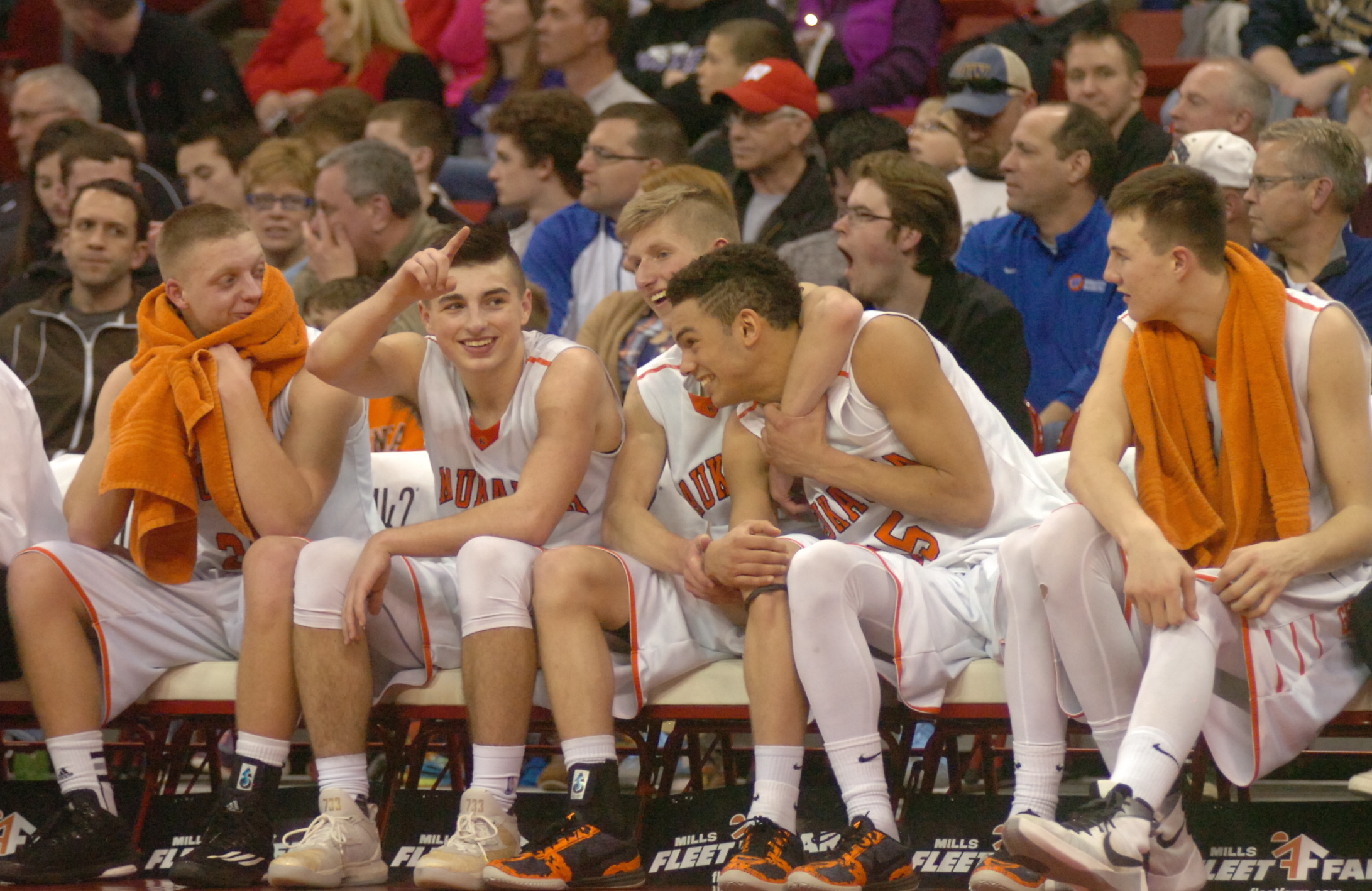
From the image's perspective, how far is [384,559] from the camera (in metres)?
3.55

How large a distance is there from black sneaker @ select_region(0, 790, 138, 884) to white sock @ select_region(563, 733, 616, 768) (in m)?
1.03

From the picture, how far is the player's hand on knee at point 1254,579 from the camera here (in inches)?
122

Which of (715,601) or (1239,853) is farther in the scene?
(715,601)

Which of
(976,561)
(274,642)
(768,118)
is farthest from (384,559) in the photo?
(768,118)

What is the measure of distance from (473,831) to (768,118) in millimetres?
3136

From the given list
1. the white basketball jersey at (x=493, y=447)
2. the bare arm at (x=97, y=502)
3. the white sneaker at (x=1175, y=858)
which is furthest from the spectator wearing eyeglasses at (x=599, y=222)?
the white sneaker at (x=1175, y=858)

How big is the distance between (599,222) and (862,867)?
308 cm

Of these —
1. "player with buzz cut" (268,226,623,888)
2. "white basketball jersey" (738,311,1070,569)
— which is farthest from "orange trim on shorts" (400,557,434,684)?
"white basketball jersey" (738,311,1070,569)

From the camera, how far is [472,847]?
3.34 meters

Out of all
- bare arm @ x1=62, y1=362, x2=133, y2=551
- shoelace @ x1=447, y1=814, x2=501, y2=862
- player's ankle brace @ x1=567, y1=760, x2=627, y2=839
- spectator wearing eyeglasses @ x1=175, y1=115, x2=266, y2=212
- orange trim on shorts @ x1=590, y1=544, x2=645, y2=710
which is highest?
spectator wearing eyeglasses @ x1=175, y1=115, x2=266, y2=212

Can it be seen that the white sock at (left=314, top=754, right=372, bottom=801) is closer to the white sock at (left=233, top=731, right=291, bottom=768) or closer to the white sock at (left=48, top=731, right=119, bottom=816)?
the white sock at (left=233, top=731, right=291, bottom=768)

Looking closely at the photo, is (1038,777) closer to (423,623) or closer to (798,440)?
(798,440)

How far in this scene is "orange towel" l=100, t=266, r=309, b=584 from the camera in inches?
148

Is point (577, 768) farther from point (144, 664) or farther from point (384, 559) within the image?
point (144, 664)
